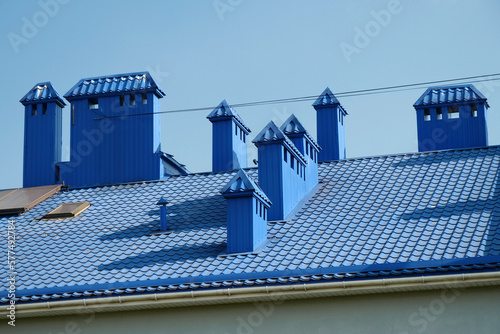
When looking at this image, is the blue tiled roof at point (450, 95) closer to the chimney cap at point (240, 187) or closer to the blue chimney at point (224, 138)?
the blue chimney at point (224, 138)

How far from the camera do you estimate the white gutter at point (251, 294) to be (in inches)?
507

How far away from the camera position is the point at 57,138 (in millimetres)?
21156

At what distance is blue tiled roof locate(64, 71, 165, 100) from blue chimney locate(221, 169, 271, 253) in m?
5.52

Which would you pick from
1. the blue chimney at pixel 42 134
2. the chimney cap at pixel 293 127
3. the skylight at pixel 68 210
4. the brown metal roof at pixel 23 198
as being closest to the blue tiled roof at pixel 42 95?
the blue chimney at pixel 42 134

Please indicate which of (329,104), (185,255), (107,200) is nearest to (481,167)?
(329,104)

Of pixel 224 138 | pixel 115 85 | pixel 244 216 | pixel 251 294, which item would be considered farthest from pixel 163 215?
pixel 115 85

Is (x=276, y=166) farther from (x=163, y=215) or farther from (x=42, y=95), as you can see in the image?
(x=42, y=95)

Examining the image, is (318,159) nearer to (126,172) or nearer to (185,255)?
(126,172)

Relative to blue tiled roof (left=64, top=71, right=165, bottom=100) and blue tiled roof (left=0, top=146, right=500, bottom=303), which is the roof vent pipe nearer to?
blue tiled roof (left=0, top=146, right=500, bottom=303)

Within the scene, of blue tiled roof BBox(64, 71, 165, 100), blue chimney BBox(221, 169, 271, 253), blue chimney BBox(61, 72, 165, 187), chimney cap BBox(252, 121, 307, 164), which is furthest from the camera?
blue tiled roof BBox(64, 71, 165, 100)

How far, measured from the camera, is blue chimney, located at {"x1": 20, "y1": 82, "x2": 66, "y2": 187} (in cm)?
2088

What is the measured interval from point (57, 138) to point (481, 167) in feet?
32.0

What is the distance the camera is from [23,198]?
64.2ft

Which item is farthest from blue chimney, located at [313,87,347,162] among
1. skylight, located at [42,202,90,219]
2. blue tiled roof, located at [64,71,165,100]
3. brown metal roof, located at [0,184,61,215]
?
brown metal roof, located at [0,184,61,215]
